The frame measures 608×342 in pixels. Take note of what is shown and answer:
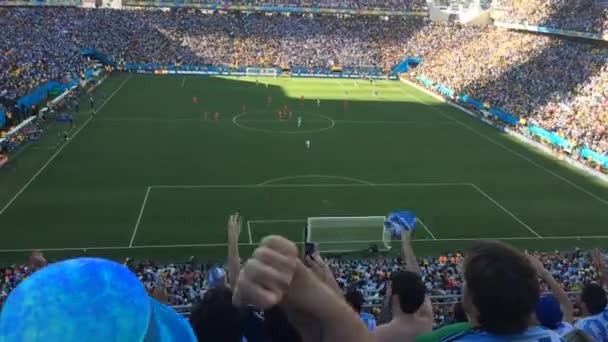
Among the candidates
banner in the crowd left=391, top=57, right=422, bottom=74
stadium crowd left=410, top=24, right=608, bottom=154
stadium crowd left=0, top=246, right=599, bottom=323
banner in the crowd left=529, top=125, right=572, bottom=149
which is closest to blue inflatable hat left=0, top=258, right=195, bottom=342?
stadium crowd left=0, top=246, right=599, bottom=323

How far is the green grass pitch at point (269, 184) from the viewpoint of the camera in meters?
24.0

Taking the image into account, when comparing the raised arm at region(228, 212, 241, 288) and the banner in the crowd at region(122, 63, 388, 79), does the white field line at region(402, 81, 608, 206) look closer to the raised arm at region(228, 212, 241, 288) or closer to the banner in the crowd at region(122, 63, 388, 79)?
the banner in the crowd at region(122, 63, 388, 79)

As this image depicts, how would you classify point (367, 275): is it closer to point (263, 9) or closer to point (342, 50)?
point (342, 50)

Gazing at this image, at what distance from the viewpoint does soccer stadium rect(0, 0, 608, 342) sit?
2.53m

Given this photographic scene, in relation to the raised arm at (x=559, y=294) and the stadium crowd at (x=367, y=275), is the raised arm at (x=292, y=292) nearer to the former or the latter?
the raised arm at (x=559, y=294)

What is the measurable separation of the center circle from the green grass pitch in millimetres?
167

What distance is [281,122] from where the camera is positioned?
45469 millimetres

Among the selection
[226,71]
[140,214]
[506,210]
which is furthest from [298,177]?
[226,71]

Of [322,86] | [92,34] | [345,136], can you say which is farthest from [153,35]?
[345,136]

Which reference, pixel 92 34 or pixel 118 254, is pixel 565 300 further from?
pixel 92 34

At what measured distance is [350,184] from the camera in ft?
102

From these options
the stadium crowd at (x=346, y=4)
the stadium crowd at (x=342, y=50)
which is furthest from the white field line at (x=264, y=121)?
the stadium crowd at (x=346, y=4)

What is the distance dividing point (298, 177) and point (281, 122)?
14.2m

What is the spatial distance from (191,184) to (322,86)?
37.0 m
